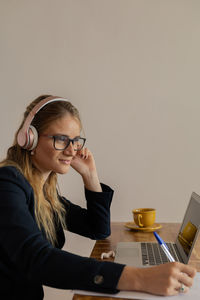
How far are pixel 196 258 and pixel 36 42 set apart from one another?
162 cm

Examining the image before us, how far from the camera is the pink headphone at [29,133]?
1.08 meters

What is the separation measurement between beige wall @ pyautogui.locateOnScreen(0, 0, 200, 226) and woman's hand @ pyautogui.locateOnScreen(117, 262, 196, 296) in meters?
1.29

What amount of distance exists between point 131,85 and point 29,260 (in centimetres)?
145

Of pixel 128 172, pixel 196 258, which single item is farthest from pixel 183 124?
pixel 196 258

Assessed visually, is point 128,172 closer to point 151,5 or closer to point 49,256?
point 151,5

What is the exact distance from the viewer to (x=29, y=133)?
3.59 feet

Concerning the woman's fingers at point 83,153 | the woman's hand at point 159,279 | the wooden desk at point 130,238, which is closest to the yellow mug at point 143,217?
the wooden desk at point 130,238

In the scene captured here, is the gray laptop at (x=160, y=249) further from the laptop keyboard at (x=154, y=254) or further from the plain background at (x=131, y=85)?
the plain background at (x=131, y=85)

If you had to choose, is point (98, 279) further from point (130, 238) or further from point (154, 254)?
point (130, 238)

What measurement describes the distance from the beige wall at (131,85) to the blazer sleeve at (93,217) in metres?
0.65

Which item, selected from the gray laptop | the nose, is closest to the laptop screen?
the gray laptop

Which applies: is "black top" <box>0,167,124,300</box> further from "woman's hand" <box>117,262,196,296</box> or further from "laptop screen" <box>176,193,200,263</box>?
"laptop screen" <box>176,193,200,263</box>

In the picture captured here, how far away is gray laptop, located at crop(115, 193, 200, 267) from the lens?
102 centimetres

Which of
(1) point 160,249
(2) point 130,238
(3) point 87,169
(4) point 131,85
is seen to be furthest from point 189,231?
(4) point 131,85
